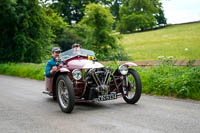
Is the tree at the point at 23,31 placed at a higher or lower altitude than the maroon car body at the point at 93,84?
higher

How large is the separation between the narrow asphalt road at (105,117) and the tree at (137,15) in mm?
59783

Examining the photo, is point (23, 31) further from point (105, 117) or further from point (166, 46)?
point (166, 46)

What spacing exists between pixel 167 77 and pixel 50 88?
389 cm

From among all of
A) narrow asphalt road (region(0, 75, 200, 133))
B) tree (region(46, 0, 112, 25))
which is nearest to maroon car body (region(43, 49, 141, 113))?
narrow asphalt road (region(0, 75, 200, 133))

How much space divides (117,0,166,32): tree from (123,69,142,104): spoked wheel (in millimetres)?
59480

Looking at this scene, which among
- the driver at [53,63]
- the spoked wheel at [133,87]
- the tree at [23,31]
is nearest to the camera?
the spoked wheel at [133,87]

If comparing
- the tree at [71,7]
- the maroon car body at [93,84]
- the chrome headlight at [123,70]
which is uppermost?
the tree at [71,7]

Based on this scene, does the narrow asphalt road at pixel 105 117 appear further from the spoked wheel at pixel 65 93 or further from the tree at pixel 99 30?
the tree at pixel 99 30

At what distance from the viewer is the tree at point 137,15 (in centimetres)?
6800

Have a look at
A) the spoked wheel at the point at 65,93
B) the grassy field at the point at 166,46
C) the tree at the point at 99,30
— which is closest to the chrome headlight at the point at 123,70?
the spoked wheel at the point at 65,93

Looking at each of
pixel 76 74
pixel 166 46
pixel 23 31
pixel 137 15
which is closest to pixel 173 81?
pixel 76 74

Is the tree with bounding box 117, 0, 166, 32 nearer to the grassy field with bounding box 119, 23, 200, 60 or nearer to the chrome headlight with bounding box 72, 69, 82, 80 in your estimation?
the grassy field with bounding box 119, 23, 200, 60

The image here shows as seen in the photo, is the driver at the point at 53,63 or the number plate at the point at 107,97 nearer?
the number plate at the point at 107,97

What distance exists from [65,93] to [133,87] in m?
1.80
